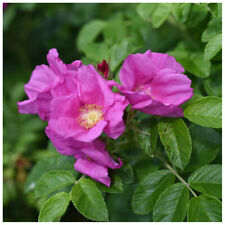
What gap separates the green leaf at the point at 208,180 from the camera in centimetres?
117

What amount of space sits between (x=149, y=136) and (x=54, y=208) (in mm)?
382

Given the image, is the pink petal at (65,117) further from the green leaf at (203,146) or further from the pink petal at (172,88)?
the green leaf at (203,146)

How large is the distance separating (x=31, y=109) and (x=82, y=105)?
17 cm

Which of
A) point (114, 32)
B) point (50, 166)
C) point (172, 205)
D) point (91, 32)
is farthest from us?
point (91, 32)

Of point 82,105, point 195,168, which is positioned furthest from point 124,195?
point 82,105

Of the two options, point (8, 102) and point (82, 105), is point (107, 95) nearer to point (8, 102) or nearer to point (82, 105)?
point (82, 105)

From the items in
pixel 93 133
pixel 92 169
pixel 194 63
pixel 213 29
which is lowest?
pixel 92 169

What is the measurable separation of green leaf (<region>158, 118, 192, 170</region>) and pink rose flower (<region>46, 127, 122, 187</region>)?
0.17 metres

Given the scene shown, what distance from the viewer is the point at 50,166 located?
5.33 feet

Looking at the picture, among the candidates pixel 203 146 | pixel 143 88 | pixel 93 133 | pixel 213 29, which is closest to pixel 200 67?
pixel 213 29

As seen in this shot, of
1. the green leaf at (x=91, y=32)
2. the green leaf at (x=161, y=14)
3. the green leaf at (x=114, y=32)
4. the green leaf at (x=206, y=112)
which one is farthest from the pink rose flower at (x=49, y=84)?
the green leaf at (x=91, y=32)

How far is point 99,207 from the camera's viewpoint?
1.17 metres

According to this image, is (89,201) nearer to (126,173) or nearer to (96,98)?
(126,173)

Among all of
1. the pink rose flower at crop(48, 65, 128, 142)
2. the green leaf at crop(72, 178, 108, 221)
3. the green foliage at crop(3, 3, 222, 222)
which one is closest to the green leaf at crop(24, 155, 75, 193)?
the green foliage at crop(3, 3, 222, 222)
